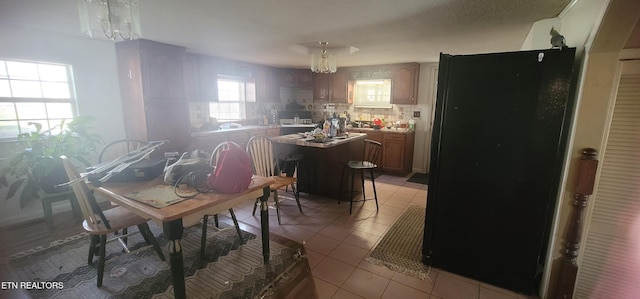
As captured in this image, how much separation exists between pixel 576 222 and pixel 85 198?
10.5ft

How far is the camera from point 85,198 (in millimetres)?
1725

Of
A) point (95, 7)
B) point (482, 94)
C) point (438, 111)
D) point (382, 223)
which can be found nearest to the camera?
point (95, 7)

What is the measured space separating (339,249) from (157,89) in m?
3.04

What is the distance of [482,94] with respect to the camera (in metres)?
1.80

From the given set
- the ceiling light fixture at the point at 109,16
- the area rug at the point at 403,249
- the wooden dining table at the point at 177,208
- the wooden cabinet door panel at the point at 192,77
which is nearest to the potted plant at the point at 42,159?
the wooden cabinet door panel at the point at 192,77

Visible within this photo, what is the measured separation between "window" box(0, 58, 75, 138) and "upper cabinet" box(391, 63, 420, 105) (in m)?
4.98

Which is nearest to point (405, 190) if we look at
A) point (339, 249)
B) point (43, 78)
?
point (339, 249)

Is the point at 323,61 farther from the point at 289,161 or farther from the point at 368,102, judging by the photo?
the point at 368,102

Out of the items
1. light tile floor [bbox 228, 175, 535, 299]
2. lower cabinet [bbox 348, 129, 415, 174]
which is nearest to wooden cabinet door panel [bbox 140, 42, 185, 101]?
light tile floor [bbox 228, 175, 535, 299]

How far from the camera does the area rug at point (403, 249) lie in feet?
6.98

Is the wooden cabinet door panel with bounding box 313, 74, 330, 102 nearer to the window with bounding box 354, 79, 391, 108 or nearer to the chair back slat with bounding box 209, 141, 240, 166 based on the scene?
the window with bounding box 354, 79, 391, 108

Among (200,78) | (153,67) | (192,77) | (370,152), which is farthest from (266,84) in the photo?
(370,152)

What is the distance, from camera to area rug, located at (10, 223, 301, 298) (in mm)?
1833

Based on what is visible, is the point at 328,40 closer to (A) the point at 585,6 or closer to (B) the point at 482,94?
(B) the point at 482,94
